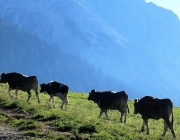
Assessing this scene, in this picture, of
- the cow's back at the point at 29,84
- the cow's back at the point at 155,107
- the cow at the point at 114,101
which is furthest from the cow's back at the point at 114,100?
the cow's back at the point at 29,84

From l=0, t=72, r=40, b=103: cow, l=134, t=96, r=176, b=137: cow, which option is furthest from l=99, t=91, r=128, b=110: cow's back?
l=0, t=72, r=40, b=103: cow

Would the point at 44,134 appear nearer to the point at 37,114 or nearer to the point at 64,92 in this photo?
the point at 37,114

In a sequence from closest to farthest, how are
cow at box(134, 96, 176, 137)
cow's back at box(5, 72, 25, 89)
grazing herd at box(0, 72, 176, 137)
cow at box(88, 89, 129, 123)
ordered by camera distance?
cow at box(134, 96, 176, 137)
grazing herd at box(0, 72, 176, 137)
cow at box(88, 89, 129, 123)
cow's back at box(5, 72, 25, 89)

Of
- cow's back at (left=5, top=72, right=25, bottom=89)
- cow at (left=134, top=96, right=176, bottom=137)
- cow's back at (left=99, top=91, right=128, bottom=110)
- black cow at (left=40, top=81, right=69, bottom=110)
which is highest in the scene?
cow's back at (left=5, top=72, right=25, bottom=89)

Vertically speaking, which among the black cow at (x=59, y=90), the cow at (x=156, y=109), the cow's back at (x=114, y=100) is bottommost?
the cow at (x=156, y=109)

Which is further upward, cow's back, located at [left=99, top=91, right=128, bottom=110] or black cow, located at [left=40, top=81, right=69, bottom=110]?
black cow, located at [left=40, top=81, right=69, bottom=110]

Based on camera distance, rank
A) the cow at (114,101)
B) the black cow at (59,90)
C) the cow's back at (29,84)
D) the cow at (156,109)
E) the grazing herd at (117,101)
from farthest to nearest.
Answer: the cow's back at (29,84) < the black cow at (59,90) < the cow at (114,101) < the grazing herd at (117,101) < the cow at (156,109)

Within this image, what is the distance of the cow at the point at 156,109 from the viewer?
18.6 meters

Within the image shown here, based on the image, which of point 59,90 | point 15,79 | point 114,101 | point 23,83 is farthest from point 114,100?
point 15,79

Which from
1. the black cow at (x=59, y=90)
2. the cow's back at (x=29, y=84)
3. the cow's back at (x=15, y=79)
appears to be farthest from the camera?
the cow's back at (x=15, y=79)

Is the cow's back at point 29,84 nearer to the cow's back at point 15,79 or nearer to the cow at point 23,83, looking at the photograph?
the cow at point 23,83

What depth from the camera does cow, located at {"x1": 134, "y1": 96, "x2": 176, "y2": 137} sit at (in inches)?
733

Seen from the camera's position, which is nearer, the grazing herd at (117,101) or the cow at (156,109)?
the cow at (156,109)

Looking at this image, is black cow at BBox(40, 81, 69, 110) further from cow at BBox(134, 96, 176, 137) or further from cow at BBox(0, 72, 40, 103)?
cow at BBox(134, 96, 176, 137)
